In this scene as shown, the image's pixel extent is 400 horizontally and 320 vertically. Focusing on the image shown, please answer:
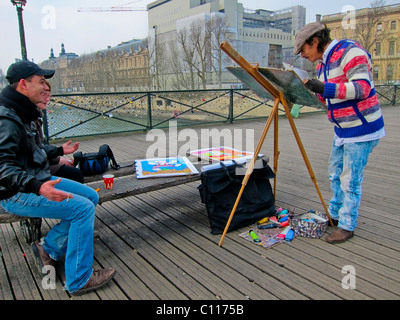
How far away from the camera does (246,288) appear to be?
2.07 metres

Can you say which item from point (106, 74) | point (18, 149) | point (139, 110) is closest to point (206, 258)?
point (18, 149)

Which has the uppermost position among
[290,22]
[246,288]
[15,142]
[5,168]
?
[290,22]

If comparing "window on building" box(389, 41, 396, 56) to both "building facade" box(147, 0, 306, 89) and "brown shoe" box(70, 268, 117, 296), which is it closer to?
"building facade" box(147, 0, 306, 89)

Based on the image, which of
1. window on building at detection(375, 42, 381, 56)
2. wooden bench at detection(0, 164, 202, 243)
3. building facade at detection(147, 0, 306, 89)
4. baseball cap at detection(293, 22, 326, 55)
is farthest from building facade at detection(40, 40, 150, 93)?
baseball cap at detection(293, 22, 326, 55)

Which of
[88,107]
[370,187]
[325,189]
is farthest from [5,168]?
[88,107]

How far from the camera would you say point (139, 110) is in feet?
29.5

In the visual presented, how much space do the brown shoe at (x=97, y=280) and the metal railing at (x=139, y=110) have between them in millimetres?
5980

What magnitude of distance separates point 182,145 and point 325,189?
142 inches

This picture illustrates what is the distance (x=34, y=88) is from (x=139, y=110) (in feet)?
23.1

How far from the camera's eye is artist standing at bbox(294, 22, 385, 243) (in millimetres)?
2289

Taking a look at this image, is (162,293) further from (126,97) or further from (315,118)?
(315,118)

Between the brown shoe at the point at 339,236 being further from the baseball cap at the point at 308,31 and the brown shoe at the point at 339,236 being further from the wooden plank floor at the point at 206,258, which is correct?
the baseball cap at the point at 308,31

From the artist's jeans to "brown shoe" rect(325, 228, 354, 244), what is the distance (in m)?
0.04

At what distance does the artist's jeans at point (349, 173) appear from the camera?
98.2 inches
